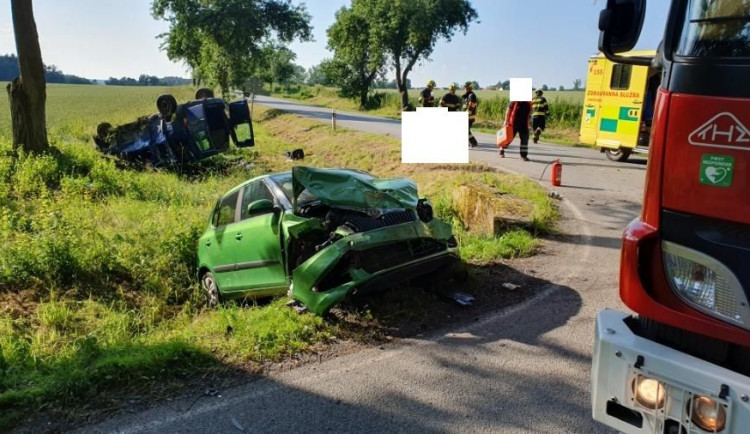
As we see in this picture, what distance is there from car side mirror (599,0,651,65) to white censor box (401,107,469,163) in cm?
541

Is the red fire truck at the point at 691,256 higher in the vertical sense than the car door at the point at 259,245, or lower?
higher

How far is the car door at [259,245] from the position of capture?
5.20m

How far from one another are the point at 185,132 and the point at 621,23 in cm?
1373

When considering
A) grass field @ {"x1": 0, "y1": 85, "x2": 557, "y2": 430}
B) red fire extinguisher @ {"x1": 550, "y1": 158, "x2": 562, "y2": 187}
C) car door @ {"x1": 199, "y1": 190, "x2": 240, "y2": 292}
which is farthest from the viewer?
red fire extinguisher @ {"x1": 550, "y1": 158, "x2": 562, "y2": 187}

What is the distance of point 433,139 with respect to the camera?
8047mm

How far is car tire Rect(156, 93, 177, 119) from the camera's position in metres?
14.3

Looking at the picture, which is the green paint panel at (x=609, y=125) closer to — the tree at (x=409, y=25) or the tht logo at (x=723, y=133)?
the tht logo at (x=723, y=133)

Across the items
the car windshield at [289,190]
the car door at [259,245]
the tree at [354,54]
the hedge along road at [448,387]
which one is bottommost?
the hedge along road at [448,387]

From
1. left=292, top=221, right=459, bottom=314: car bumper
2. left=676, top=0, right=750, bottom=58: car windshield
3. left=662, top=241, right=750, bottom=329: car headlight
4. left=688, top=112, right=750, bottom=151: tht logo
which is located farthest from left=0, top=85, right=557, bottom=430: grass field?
left=676, top=0, right=750, bottom=58: car windshield

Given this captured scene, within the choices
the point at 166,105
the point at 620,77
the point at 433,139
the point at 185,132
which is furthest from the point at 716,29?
the point at 166,105

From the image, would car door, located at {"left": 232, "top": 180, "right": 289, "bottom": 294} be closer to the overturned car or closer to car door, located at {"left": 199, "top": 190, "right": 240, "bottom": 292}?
car door, located at {"left": 199, "top": 190, "right": 240, "bottom": 292}

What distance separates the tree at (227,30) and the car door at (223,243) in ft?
88.6

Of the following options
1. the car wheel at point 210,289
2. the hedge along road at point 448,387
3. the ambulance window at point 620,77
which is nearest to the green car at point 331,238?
the hedge along road at point 448,387

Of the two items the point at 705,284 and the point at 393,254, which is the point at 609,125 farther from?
the point at 705,284
